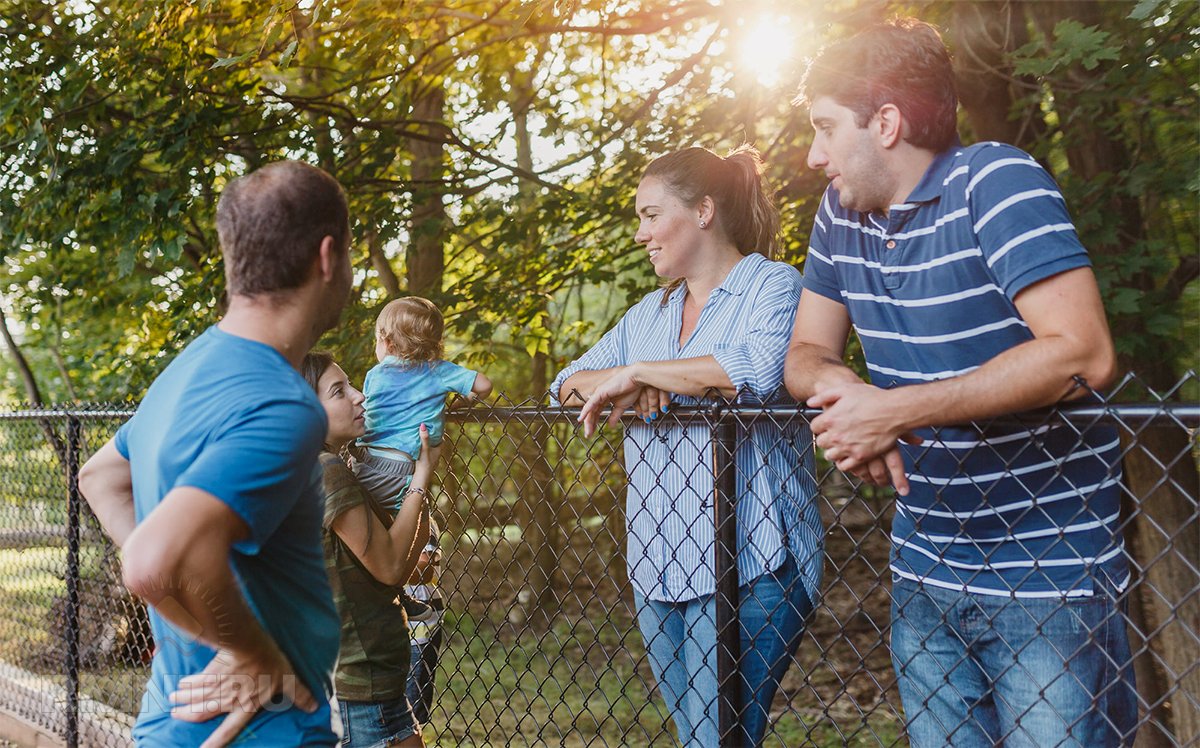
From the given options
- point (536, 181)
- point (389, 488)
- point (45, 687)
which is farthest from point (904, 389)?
point (45, 687)

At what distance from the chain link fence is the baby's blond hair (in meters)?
0.20

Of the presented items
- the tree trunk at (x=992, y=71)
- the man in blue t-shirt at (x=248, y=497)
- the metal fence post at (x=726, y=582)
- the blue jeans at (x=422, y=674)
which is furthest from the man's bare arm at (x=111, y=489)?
the tree trunk at (x=992, y=71)

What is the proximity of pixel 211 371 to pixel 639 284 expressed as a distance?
4910 millimetres

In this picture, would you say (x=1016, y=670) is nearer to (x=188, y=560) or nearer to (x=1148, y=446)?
(x=188, y=560)

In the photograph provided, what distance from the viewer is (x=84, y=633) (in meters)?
6.57

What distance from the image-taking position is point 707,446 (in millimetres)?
2520

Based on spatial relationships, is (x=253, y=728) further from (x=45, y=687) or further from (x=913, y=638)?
(x=45, y=687)

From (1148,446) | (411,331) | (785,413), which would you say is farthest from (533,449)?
(785,413)

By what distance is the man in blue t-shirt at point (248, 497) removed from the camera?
1.36m

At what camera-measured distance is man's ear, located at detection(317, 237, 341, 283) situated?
5.07 feet

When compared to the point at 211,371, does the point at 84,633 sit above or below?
below

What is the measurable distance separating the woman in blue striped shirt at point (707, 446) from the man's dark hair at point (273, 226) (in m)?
1.08

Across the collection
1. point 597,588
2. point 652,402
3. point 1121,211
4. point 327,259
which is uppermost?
point 327,259

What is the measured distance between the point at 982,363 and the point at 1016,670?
1.98 feet
